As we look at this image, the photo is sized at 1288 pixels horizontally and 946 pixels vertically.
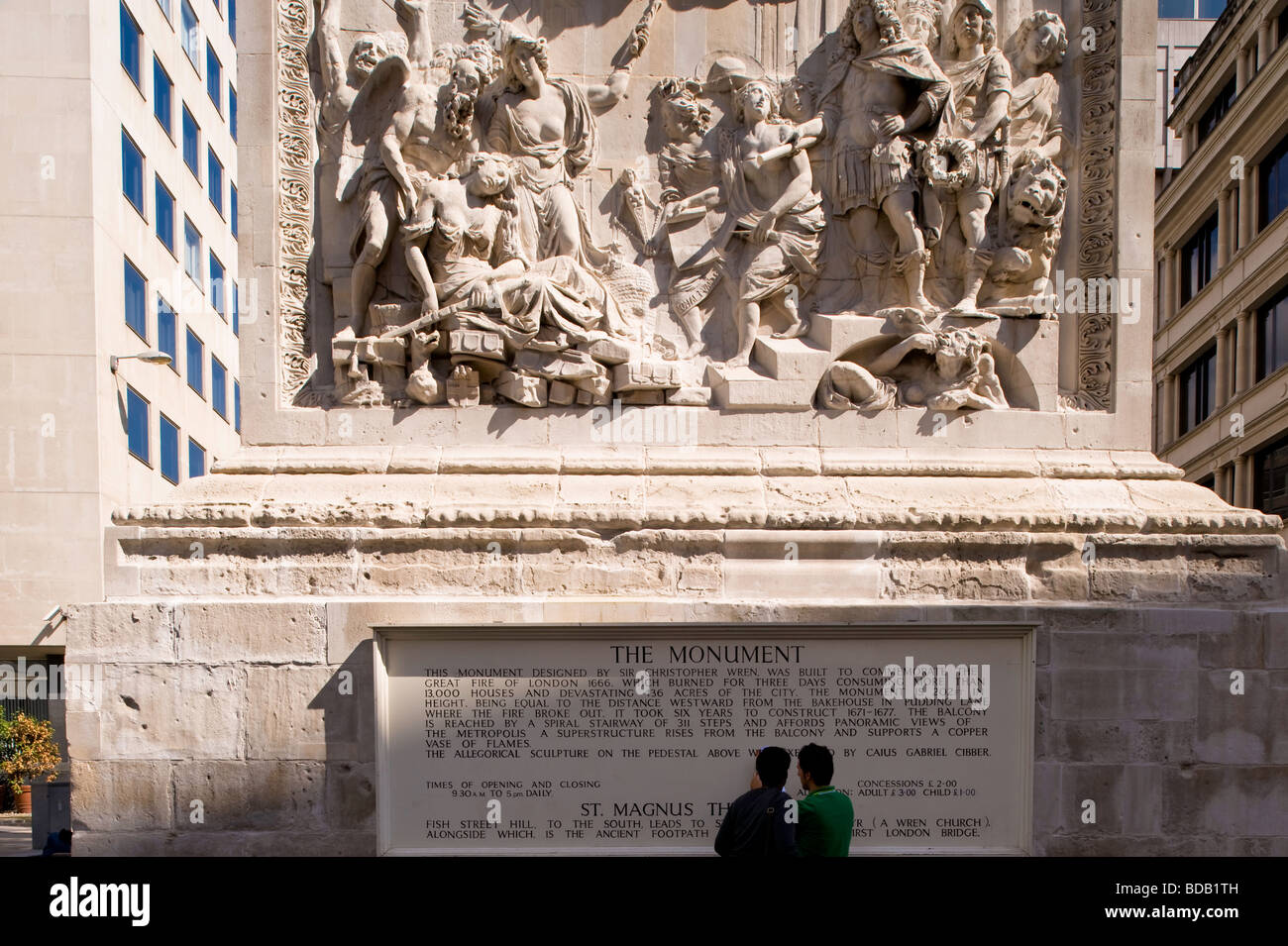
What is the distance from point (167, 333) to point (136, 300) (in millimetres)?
2989

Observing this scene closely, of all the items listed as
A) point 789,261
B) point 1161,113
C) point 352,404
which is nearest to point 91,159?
point 352,404

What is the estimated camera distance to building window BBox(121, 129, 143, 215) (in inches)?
1145

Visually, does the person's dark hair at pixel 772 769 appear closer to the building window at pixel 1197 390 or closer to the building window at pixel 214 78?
the building window at pixel 1197 390

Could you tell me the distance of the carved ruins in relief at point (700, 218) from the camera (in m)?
10.3

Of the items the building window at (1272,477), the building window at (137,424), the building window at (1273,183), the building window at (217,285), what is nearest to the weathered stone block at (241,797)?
the building window at (137,424)

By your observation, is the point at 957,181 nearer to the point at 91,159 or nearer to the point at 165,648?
the point at 165,648

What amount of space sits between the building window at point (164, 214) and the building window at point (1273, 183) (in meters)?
30.6

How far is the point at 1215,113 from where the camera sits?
36.9 metres

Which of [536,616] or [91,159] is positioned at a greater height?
[91,159]

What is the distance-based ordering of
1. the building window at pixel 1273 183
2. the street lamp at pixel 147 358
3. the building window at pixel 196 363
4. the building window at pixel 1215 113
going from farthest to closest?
the building window at pixel 1215 113
the building window at pixel 196 363
the building window at pixel 1273 183
the street lamp at pixel 147 358

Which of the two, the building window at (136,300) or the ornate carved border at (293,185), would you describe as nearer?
the ornate carved border at (293,185)

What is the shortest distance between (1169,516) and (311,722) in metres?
7.48
